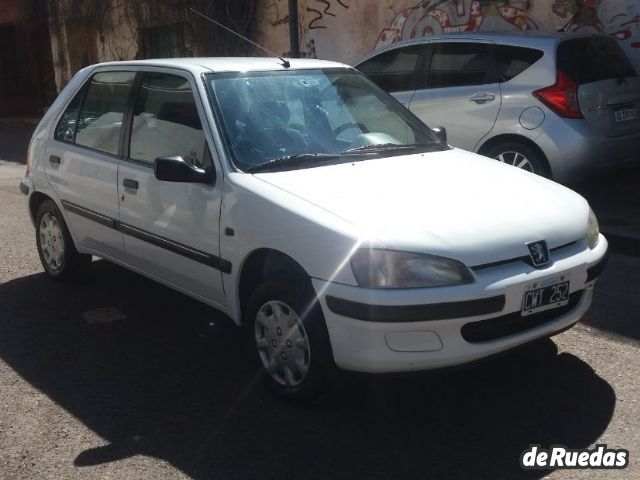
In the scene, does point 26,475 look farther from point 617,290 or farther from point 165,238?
point 617,290

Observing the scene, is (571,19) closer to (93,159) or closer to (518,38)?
(518,38)

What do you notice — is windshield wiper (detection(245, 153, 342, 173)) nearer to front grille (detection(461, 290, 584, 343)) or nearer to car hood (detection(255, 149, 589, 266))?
car hood (detection(255, 149, 589, 266))

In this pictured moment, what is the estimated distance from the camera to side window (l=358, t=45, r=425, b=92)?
9.28 meters

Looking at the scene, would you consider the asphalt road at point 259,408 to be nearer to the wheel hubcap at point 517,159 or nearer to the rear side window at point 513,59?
the wheel hubcap at point 517,159

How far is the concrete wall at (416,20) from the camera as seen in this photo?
10055 mm

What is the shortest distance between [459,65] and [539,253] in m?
5.33

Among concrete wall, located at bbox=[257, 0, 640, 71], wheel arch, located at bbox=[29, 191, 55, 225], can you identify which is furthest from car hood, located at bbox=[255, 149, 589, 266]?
concrete wall, located at bbox=[257, 0, 640, 71]

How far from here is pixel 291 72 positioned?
17.3 ft

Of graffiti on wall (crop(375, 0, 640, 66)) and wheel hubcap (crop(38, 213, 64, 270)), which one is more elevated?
graffiti on wall (crop(375, 0, 640, 66))

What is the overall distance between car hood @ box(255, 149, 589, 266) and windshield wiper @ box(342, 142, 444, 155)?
14 centimetres

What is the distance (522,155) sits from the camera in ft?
27.2

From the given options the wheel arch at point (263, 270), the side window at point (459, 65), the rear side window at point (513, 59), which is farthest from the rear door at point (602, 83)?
the wheel arch at point (263, 270)

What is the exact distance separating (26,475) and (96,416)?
1.86 feet

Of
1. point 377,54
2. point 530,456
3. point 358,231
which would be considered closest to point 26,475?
point 358,231
